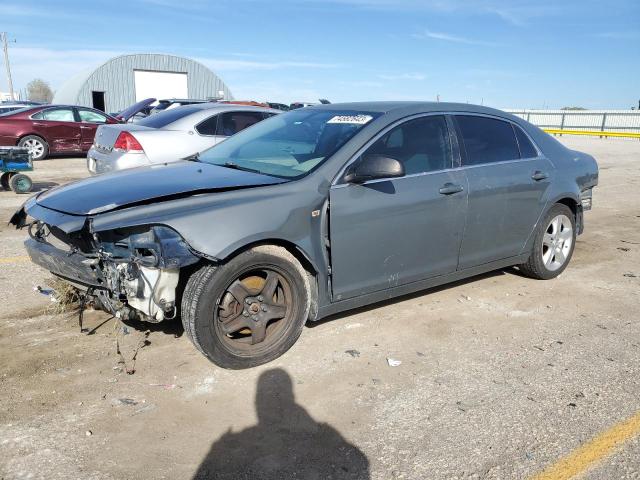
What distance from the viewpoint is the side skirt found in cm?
378

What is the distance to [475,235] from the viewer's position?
4.43 m

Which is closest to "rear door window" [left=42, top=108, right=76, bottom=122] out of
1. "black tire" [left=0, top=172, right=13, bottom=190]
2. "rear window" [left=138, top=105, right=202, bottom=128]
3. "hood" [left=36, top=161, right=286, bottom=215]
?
"black tire" [left=0, top=172, right=13, bottom=190]

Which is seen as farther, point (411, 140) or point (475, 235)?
point (475, 235)

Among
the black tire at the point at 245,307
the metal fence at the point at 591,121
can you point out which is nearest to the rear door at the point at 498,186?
the black tire at the point at 245,307

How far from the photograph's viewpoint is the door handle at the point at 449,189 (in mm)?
4125

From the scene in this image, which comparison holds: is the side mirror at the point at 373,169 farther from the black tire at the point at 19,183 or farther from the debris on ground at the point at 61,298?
the black tire at the point at 19,183

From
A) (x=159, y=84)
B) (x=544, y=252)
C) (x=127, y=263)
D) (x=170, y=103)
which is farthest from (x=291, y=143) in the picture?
(x=159, y=84)

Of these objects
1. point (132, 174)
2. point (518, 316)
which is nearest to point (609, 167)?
point (518, 316)

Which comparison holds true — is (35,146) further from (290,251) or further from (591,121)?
(591,121)

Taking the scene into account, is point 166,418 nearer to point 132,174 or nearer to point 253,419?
point 253,419

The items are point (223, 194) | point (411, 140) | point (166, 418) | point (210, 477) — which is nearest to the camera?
point (210, 477)

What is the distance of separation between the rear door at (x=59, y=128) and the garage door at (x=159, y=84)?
26757 millimetres

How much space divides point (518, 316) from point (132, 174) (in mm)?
3203

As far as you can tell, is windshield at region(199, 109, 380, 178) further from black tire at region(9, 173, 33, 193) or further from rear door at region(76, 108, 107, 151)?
rear door at region(76, 108, 107, 151)
